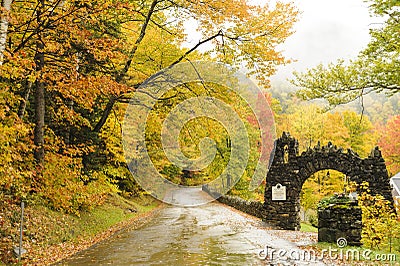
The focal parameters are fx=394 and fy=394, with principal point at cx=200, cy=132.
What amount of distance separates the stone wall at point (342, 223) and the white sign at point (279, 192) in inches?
279

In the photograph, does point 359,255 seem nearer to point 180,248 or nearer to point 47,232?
point 180,248

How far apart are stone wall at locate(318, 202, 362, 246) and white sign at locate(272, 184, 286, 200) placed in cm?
708

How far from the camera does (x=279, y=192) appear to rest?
18609 mm

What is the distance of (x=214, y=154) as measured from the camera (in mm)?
36125

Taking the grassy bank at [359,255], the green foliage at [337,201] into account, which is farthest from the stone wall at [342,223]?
the grassy bank at [359,255]

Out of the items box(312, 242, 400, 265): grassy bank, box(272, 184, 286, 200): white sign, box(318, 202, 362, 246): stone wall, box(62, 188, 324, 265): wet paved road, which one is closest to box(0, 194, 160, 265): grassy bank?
box(62, 188, 324, 265): wet paved road

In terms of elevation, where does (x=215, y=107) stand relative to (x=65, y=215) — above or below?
above

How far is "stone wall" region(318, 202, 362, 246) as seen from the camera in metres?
10.9

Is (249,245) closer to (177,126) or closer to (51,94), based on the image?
(177,126)

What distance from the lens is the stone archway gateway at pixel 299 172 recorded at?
16297 millimetres

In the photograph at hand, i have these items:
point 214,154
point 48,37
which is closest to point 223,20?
point 48,37

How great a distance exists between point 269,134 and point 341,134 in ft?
21.6

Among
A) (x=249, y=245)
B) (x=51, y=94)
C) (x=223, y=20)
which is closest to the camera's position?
(x=249, y=245)

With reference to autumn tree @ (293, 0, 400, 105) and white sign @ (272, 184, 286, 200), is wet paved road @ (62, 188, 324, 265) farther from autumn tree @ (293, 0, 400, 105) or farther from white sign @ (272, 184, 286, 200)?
autumn tree @ (293, 0, 400, 105)
